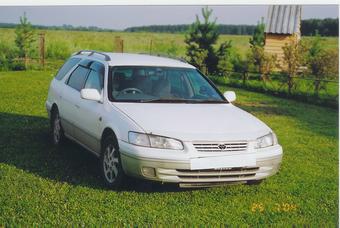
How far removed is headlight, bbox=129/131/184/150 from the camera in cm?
472

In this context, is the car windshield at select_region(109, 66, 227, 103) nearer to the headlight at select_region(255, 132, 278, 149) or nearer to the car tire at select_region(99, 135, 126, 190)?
the car tire at select_region(99, 135, 126, 190)

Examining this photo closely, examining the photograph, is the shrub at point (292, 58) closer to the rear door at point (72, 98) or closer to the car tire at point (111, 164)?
the rear door at point (72, 98)

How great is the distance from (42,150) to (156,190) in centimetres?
223

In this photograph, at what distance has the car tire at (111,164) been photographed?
5020mm

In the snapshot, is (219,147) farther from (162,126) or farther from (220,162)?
(162,126)

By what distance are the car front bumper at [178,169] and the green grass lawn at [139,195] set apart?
24cm

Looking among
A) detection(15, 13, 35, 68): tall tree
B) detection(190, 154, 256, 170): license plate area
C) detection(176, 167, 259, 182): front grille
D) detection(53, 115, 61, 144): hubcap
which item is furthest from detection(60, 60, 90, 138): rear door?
detection(15, 13, 35, 68): tall tree

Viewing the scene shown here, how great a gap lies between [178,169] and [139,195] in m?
0.55

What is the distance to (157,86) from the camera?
5871mm

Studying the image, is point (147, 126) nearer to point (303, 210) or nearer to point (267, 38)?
point (303, 210)

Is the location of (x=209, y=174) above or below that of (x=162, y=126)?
below

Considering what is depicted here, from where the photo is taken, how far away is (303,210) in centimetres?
487

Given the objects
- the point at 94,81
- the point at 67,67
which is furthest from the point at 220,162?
the point at 67,67

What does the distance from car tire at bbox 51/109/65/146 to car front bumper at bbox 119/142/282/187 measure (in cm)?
218
